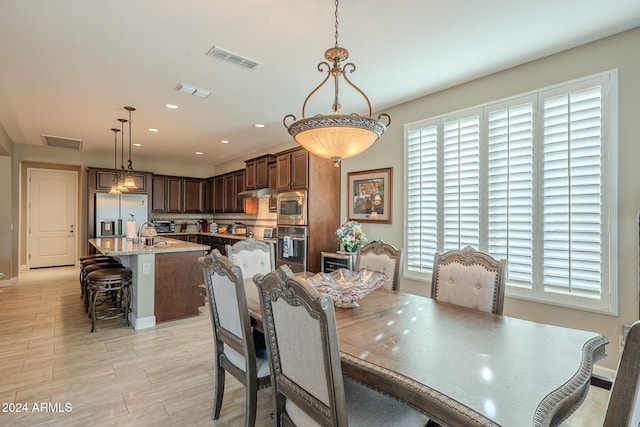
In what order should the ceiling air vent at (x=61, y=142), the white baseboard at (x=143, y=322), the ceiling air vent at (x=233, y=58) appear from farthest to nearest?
the ceiling air vent at (x=61, y=142) → the white baseboard at (x=143, y=322) → the ceiling air vent at (x=233, y=58)

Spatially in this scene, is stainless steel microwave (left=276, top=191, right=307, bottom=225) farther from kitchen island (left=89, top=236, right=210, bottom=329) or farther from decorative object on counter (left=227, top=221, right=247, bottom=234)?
decorative object on counter (left=227, top=221, right=247, bottom=234)

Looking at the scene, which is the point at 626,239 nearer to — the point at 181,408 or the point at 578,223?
the point at 578,223

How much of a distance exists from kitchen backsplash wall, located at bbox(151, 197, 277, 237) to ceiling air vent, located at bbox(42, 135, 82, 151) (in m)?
2.13

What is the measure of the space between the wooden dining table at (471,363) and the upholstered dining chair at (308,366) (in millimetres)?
144

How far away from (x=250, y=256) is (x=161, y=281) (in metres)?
1.71

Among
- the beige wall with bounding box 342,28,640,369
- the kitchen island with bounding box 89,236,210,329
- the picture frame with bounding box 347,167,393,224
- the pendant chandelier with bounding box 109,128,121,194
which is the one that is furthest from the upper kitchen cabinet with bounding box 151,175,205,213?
the beige wall with bounding box 342,28,640,369

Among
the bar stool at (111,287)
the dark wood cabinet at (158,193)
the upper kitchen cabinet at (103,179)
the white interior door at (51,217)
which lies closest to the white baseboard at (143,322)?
the bar stool at (111,287)

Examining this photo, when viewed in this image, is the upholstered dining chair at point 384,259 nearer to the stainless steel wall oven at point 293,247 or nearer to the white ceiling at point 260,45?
the white ceiling at point 260,45

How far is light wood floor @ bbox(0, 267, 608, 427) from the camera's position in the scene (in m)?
2.13

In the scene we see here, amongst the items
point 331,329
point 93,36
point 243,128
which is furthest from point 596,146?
point 243,128

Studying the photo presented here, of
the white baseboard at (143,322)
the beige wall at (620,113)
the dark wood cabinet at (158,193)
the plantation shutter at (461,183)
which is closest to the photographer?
the beige wall at (620,113)

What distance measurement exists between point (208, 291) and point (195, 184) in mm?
6894

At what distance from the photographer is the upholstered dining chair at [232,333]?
1.73 meters

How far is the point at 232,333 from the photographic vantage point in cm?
189
